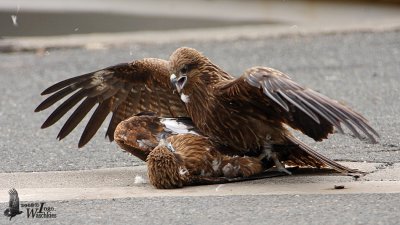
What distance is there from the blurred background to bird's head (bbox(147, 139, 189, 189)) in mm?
7657

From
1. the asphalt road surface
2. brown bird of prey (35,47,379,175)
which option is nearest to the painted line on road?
the asphalt road surface

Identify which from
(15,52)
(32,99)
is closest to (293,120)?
(32,99)

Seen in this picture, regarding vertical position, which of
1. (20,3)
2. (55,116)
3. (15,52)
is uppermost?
(20,3)

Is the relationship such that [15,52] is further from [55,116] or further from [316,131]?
[316,131]

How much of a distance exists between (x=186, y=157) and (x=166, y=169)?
0.59 ft

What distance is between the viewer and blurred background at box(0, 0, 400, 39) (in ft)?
48.9

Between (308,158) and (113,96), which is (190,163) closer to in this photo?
(308,158)

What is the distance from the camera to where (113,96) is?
8.31 meters

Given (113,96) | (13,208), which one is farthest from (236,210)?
(113,96)

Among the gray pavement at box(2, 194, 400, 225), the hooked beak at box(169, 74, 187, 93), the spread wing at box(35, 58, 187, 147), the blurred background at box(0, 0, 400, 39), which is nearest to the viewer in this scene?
the gray pavement at box(2, 194, 400, 225)

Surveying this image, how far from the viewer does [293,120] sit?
7.01 meters

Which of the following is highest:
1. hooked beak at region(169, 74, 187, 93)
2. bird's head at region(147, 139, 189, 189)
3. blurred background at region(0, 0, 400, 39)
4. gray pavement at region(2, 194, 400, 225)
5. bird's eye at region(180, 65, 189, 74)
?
blurred background at region(0, 0, 400, 39)

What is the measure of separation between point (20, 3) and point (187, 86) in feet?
31.7

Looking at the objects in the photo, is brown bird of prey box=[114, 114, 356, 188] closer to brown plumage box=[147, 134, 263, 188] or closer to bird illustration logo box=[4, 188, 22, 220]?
brown plumage box=[147, 134, 263, 188]
